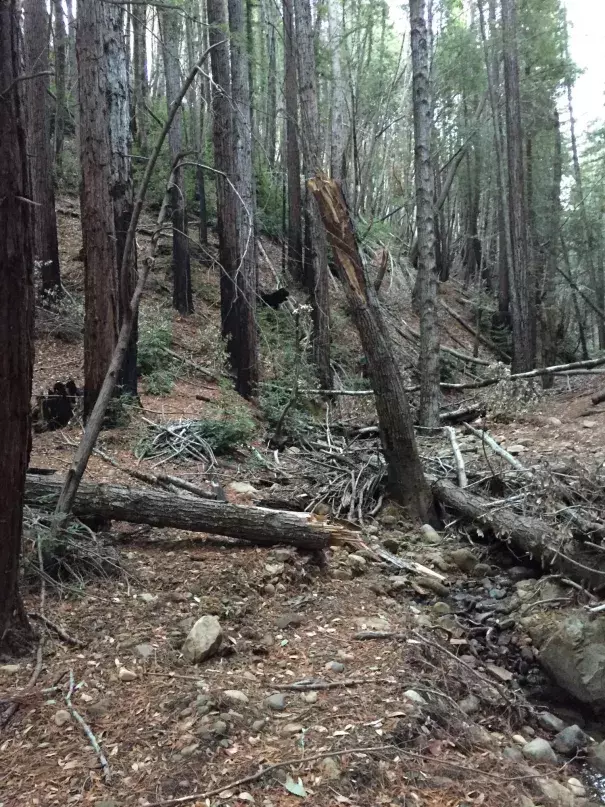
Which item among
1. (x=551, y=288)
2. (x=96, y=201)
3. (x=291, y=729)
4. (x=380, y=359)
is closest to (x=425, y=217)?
(x=380, y=359)

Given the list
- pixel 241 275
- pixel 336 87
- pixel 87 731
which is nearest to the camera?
pixel 87 731

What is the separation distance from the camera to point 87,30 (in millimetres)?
7180

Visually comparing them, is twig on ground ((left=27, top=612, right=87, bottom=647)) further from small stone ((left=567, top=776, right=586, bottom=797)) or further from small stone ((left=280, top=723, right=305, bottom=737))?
small stone ((left=567, top=776, right=586, bottom=797))

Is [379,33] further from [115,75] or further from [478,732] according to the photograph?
[478,732]

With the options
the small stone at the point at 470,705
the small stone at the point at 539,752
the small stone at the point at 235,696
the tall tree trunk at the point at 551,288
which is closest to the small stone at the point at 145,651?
the small stone at the point at 235,696

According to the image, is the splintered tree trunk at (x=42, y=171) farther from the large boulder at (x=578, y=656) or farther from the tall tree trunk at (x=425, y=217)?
the large boulder at (x=578, y=656)

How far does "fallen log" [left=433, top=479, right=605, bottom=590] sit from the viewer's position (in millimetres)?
4707

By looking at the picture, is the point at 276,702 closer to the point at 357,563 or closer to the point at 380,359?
the point at 357,563

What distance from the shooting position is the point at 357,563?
5.20m

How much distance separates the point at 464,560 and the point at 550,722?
79.1 inches

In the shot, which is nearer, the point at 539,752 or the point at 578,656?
the point at 539,752

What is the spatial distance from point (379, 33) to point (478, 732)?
3429 centimetres

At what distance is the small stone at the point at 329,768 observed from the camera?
106 inches

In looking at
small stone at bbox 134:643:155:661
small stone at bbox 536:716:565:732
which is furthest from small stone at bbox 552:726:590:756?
small stone at bbox 134:643:155:661
